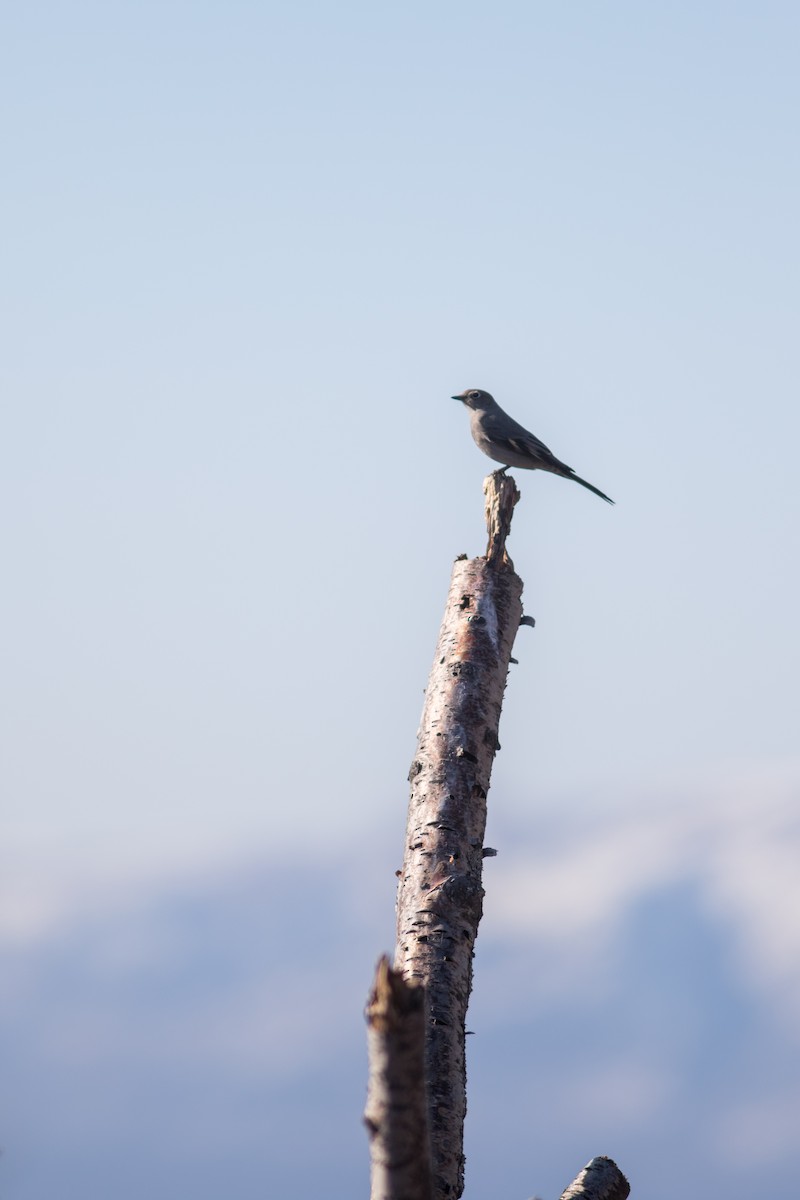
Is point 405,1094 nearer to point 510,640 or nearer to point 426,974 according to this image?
point 426,974

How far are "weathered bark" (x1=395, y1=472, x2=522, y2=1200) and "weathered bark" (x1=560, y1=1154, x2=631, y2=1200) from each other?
87cm

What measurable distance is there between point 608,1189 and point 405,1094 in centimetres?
439

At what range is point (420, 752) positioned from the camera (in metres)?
9.54

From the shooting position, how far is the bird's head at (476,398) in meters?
17.3

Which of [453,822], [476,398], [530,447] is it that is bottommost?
[453,822]

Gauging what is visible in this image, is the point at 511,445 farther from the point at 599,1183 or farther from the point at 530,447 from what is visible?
the point at 599,1183

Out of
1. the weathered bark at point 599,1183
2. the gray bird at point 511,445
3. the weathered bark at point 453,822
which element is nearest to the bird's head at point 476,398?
the gray bird at point 511,445

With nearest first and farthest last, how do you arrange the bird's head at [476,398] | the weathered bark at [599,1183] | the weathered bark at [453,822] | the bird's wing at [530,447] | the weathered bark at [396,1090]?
the weathered bark at [396,1090] → the weathered bark at [453,822] → the weathered bark at [599,1183] → the bird's wing at [530,447] → the bird's head at [476,398]

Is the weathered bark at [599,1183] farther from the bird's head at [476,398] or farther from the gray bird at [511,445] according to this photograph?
the bird's head at [476,398]

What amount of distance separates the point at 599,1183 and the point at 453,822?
2.34 meters

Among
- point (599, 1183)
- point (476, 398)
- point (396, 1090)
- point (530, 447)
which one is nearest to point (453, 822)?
point (599, 1183)

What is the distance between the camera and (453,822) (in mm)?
9023

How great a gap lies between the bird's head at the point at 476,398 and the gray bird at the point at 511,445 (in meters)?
0.66

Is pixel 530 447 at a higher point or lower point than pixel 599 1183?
higher
